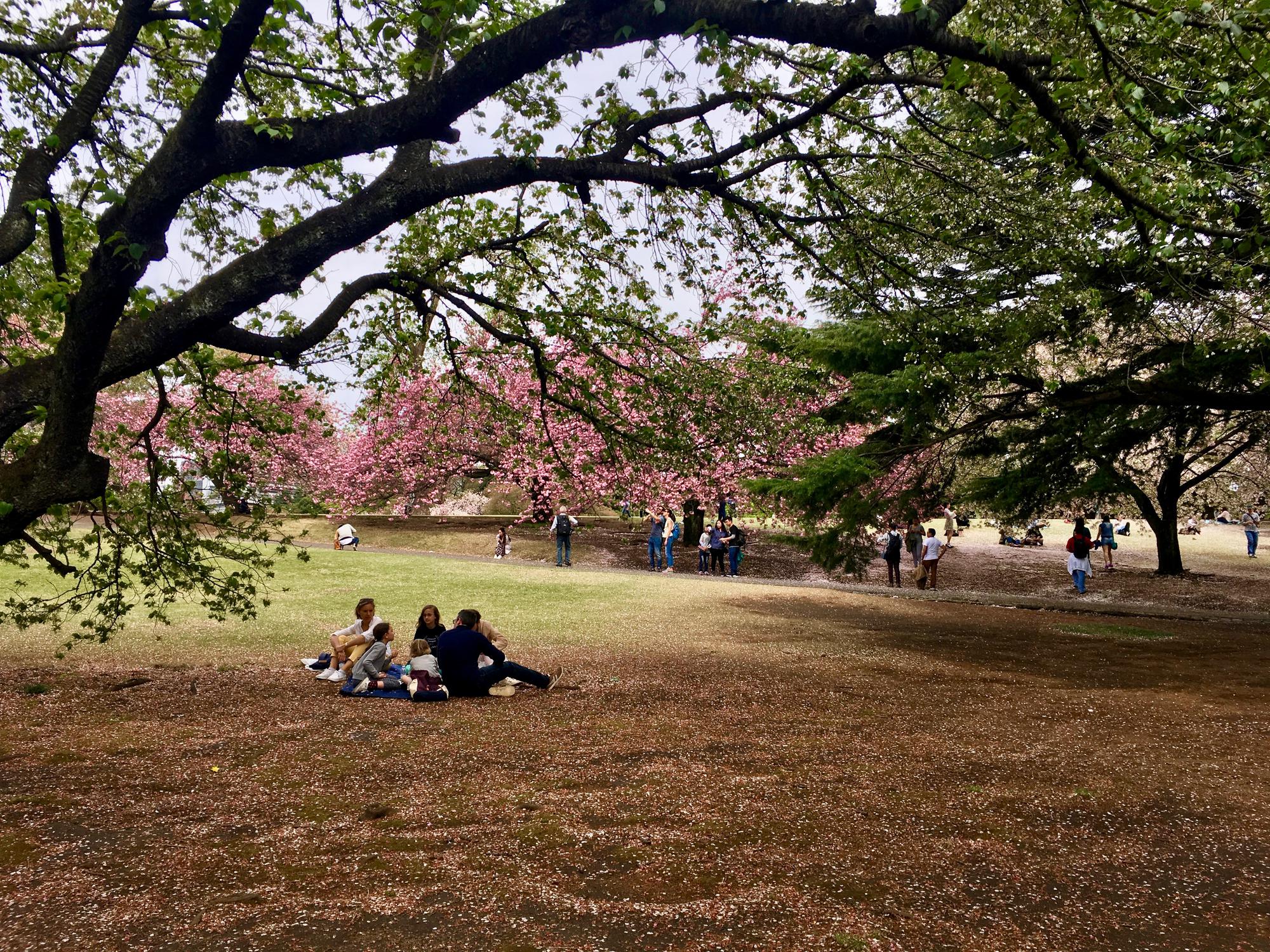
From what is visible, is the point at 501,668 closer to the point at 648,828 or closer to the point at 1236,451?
the point at 648,828

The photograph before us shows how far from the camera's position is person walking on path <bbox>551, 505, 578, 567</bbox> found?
27.0 meters

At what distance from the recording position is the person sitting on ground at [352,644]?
392 inches

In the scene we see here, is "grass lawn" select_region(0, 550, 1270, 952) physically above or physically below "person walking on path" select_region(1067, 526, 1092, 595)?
below

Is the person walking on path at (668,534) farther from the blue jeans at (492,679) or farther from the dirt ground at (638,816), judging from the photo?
the blue jeans at (492,679)

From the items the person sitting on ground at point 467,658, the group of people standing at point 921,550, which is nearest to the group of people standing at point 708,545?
the group of people standing at point 921,550

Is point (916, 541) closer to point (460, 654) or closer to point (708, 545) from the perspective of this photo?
point (708, 545)

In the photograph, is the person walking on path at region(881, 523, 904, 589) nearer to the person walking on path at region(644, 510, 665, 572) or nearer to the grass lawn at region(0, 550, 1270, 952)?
the person walking on path at region(644, 510, 665, 572)

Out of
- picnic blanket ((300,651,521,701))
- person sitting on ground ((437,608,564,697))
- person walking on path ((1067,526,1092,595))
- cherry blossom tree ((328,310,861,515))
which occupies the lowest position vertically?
picnic blanket ((300,651,521,701))

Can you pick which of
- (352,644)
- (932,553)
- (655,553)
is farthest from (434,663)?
(655,553)

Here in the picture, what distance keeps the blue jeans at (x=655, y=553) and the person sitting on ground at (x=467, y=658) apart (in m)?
19.1

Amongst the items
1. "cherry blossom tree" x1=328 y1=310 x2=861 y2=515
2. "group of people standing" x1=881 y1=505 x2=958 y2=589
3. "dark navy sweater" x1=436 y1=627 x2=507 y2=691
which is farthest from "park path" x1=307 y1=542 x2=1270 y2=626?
"dark navy sweater" x1=436 y1=627 x2=507 y2=691

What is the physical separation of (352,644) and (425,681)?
1.63m

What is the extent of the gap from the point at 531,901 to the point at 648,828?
1.19m

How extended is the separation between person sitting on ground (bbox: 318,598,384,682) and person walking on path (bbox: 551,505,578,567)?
1680 cm
